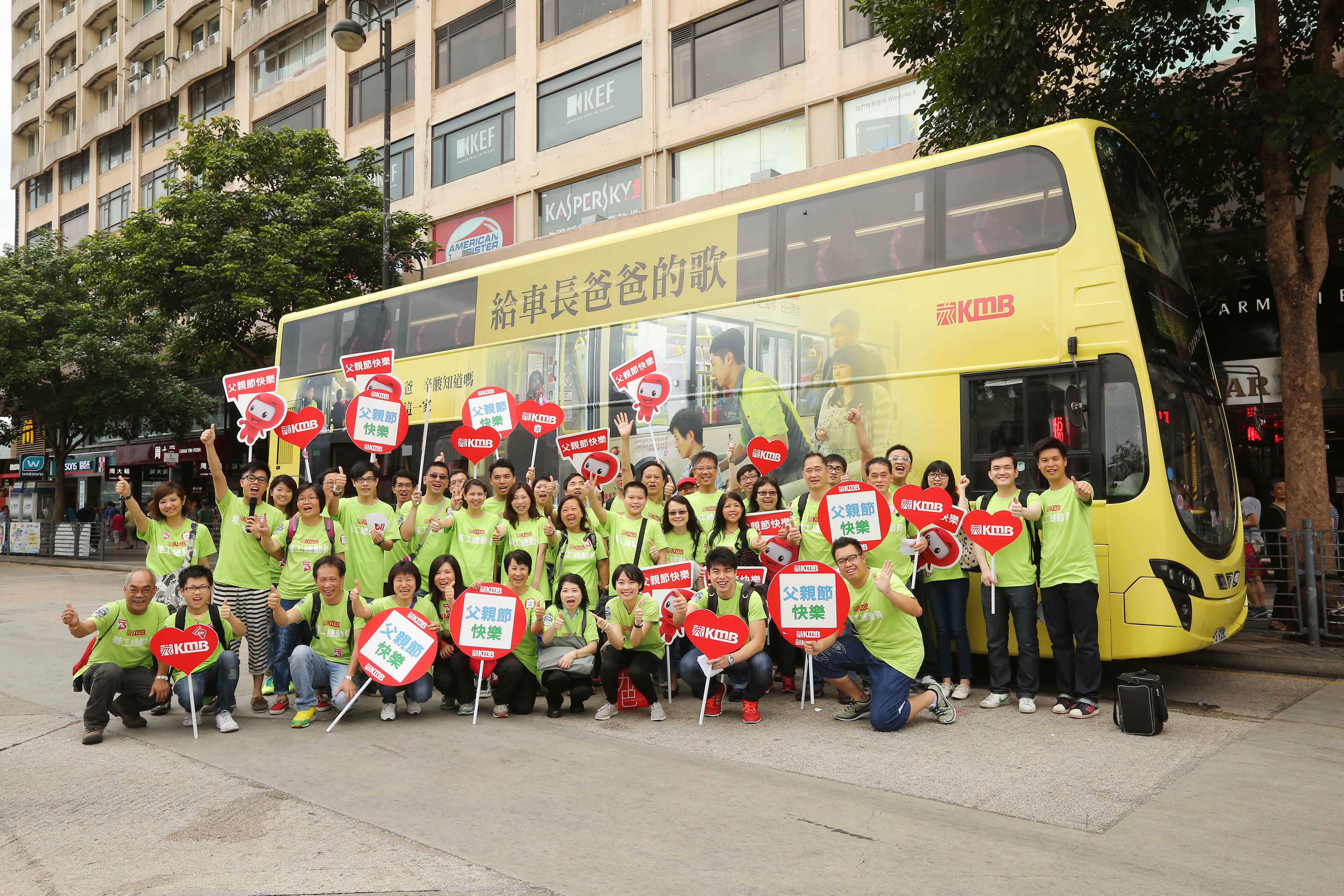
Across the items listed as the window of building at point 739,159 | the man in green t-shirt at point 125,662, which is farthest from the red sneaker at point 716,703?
the window of building at point 739,159

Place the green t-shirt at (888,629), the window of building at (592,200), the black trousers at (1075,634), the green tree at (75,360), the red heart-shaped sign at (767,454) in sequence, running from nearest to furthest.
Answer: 1. the green t-shirt at (888,629)
2. the black trousers at (1075,634)
3. the red heart-shaped sign at (767,454)
4. the window of building at (592,200)
5. the green tree at (75,360)

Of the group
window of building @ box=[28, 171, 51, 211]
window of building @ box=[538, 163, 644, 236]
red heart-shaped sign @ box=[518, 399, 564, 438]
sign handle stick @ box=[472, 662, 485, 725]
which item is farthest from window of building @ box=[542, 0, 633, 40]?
window of building @ box=[28, 171, 51, 211]

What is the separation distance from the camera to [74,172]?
3800 cm

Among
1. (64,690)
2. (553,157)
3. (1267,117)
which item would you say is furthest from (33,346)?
(1267,117)

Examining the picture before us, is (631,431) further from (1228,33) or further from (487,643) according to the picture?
(1228,33)

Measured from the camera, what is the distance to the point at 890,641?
6.18m

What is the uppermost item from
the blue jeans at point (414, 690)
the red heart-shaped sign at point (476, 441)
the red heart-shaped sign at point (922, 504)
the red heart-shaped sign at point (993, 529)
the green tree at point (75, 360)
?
the green tree at point (75, 360)

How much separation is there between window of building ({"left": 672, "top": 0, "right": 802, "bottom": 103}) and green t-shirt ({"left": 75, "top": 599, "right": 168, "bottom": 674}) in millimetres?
14201

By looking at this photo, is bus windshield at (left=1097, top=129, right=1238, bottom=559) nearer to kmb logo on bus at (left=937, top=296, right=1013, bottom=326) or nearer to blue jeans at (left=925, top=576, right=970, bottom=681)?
kmb logo on bus at (left=937, top=296, right=1013, bottom=326)

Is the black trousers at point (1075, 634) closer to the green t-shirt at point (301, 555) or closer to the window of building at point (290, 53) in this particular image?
Result: the green t-shirt at point (301, 555)

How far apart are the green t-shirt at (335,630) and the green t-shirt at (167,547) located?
885 mm

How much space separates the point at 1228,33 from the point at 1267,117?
326 cm

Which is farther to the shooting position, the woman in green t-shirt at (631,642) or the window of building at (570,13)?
the window of building at (570,13)

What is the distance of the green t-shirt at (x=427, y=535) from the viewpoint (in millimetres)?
7633
